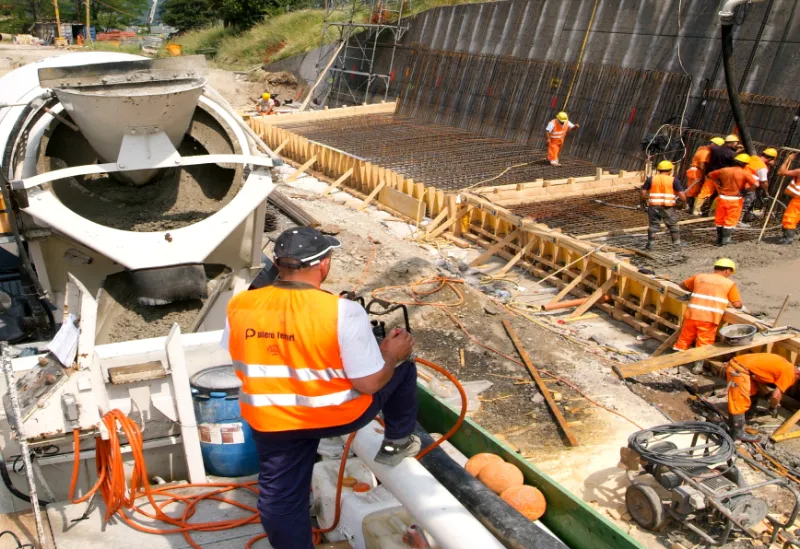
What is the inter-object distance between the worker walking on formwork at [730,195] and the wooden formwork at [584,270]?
1881 mm

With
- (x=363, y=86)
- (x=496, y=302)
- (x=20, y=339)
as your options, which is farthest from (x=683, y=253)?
(x=363, y=86)

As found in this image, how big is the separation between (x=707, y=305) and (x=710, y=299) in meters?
0.07

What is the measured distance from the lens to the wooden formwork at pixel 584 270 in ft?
28.2

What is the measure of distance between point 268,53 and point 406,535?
3247 centimetres

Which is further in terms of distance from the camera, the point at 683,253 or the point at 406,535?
the point at 683,253

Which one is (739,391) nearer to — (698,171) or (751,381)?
(751,381)

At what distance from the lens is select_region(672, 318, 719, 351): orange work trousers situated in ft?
25.8

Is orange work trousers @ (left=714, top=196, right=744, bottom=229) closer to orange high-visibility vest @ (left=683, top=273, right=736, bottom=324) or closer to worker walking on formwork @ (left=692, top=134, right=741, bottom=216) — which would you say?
worker walking on formwork @ (left=692, top=134, right=741, bottom=216)

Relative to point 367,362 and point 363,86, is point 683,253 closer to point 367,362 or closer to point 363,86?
point 367,362

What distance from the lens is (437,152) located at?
16.3m

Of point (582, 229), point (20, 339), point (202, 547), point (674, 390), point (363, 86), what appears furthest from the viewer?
point (363, 86)

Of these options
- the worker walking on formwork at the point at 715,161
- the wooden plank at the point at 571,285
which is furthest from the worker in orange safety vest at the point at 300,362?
the worker walking on formwork at the point at 715,161

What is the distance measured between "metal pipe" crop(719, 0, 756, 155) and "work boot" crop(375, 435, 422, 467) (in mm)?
10478

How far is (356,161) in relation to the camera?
593 inches
